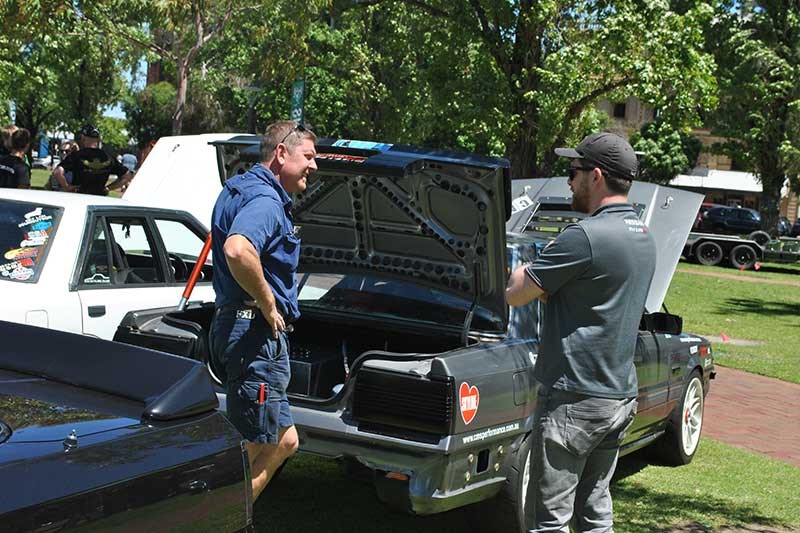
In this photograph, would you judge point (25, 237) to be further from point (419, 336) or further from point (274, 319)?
point (274, 319)

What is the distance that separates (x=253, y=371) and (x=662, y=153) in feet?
174

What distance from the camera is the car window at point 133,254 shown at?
6949mm

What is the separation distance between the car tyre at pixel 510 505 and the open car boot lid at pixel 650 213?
8.62 feet

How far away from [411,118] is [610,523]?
1153 inches

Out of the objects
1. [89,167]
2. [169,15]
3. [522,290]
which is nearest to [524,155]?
[169,15]

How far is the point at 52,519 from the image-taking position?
2.24m

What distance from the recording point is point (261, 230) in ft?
14.4

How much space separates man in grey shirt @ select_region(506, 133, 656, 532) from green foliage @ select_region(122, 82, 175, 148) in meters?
55.6

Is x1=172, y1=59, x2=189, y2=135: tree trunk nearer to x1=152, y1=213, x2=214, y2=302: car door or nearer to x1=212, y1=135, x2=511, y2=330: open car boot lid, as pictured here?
x1=152, y1=213, x2=214, y2=302: car door

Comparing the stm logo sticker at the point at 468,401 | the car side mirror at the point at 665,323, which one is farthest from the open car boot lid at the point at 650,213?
the stm logo sticker at the point at 468,401

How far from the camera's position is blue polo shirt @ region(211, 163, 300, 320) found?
4.40 m

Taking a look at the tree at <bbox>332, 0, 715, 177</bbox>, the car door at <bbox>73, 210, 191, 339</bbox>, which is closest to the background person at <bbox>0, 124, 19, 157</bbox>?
the car door at <bbox>73, 210, 191, 339</bbox>

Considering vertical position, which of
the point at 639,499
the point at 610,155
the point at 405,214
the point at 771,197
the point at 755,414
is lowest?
the point at 771,197

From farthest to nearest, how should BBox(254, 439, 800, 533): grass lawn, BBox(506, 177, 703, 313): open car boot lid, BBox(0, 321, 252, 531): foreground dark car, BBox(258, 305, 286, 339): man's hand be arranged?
BBox(506, 177, 703, 313): open car boot lid → BBox(254, 439, 800, 533): grass lawn → BBox(258, 305, 286, 339): man's hand → BBox(0, 321, 252, 531): foreground dark car
